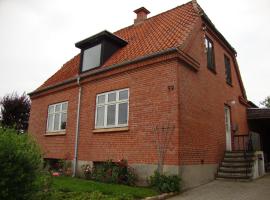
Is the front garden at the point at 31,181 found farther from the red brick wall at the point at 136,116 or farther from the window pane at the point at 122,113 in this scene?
the window pane at the point at 122,113

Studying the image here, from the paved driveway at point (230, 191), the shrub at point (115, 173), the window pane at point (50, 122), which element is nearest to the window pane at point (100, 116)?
the shrub at point (115, 173)

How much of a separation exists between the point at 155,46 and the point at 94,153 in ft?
17.3

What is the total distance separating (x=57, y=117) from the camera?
1555 cm

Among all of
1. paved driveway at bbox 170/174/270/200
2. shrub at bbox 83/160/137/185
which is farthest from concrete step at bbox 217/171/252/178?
shrub at bbox 83/160/137/185

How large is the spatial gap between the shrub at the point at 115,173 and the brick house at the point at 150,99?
0.95 feet

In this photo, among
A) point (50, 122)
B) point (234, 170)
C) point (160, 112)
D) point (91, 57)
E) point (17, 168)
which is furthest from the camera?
point (50, 122)

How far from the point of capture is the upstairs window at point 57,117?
15023 mm

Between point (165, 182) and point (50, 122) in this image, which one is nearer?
point (165, 182)

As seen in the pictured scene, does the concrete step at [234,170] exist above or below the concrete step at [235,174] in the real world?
above

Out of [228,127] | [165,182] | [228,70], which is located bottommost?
[165,182]

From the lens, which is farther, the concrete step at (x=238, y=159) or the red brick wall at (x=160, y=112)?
the concrete step at (x=238, y=159)

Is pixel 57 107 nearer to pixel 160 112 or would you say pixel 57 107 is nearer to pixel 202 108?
pixel 160 112

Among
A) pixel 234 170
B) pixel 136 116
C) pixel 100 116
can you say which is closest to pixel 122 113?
pixel 136 116

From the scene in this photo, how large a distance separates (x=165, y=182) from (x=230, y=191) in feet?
6.89
